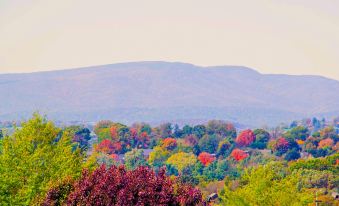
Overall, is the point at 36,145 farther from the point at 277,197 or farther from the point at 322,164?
the point at 322,164

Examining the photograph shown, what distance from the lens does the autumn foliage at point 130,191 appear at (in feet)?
101

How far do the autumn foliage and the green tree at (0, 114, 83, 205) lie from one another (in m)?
4.20

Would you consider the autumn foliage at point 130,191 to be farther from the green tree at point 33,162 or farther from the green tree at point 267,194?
the green tree at point 267,194

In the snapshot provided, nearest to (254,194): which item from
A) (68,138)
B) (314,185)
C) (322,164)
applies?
(68,138)

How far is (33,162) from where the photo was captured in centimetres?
3972

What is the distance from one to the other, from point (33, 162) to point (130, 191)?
31.9 ft

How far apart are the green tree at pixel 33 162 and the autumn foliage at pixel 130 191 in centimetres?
420

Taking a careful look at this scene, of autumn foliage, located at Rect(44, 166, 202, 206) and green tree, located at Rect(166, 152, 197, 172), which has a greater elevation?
autumn foliage, located at Rect(44, 166, 202, 206)

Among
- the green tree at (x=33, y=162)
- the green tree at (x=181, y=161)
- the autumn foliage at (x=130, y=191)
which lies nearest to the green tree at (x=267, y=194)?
the green tree at (x=33, y=162)

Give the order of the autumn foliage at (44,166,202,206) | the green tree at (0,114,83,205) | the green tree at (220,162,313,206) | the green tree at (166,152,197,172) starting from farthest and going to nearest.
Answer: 1. the green tree at (166,152,197,172)
2. the green tree at (220,162,313,206)
3. the green tree at (0,114,83,205)
4. the autumn foliage at (44,166,202,206)

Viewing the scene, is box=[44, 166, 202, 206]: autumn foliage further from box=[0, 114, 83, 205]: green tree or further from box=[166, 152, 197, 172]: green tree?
box=[166, 152, 197, 172]: green tree

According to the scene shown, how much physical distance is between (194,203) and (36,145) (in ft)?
45.4

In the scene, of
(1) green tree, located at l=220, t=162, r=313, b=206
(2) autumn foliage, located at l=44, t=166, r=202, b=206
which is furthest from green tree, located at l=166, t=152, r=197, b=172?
(2) autumn foliage, located at l=44, t=166, r=202, b=206

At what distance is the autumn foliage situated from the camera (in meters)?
30.8
